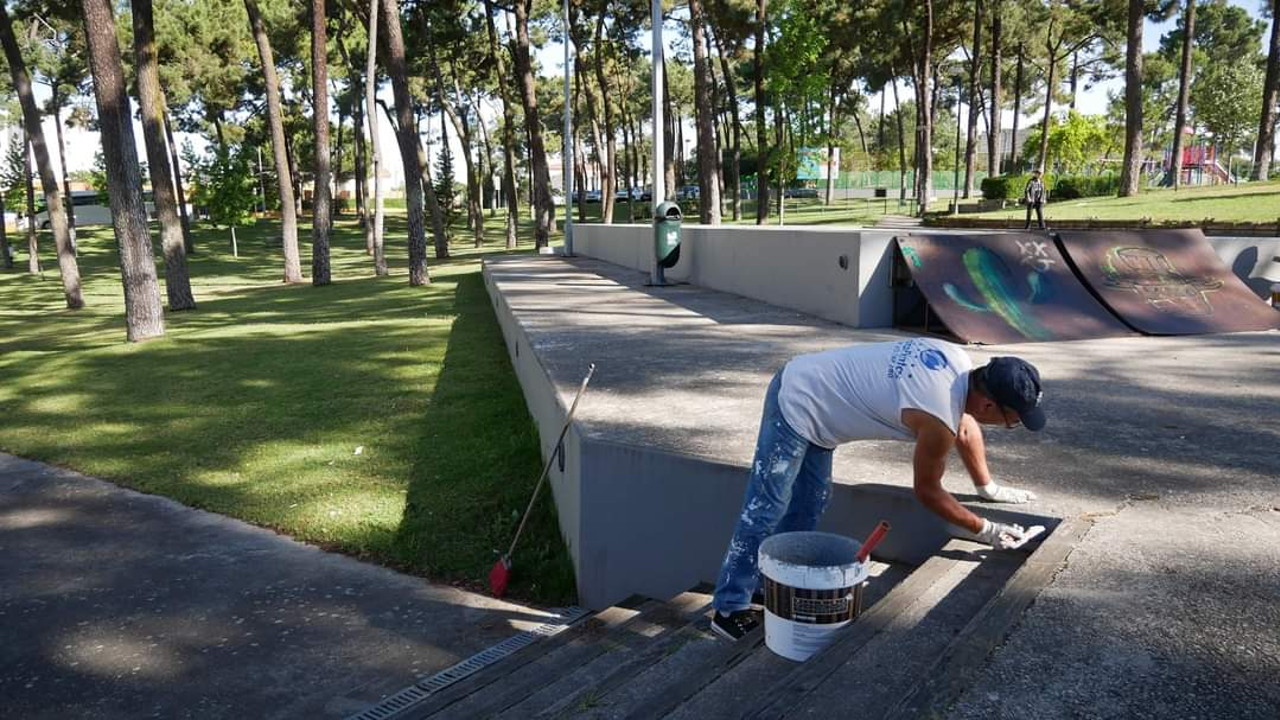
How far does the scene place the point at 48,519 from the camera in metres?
6.14

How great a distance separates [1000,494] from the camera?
11.8 ft

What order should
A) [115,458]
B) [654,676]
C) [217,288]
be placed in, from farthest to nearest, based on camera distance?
[217,288], [115,458], [654,676]

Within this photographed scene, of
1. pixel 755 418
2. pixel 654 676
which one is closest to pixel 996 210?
pixel 755 418

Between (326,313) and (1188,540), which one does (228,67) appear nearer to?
(326,313)

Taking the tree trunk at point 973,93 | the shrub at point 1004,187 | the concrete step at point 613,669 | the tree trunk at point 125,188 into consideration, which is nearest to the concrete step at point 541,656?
the concrete step at point 613,669

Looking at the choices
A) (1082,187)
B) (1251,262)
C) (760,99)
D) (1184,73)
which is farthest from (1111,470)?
(1082,187)

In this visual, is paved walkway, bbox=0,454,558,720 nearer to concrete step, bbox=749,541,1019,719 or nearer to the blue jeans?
the blue jeans

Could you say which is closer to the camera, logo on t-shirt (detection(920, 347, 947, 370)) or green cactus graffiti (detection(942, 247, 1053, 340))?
logo on t-shirt (detection(920, 347, 947, 370))

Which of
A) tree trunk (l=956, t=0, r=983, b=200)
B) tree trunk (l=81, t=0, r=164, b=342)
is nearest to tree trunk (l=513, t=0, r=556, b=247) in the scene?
tree trunk (l=81, t=0, r=164, b=342)

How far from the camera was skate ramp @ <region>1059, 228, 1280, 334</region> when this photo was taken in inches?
338

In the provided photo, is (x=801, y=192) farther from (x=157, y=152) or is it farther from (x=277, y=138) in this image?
(x=157, y=152)

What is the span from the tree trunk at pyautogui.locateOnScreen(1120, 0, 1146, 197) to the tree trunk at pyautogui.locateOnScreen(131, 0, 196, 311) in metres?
25.4

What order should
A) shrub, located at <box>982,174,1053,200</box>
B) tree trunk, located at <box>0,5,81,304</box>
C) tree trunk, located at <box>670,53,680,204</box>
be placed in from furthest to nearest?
1. shrub, located at <box>982,174,1053,200</box>
2. tree trunk, located at <box>0,5,81,304</box>
3. tree trunk, located at <box>670,53,680,204</box>

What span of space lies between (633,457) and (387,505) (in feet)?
8.40
